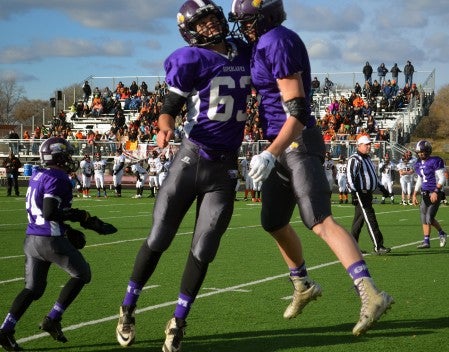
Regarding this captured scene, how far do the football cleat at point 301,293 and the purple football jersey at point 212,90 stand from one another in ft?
4.00

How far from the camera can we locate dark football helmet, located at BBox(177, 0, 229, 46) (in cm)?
489

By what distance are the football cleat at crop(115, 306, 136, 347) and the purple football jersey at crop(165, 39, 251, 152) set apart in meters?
1.12

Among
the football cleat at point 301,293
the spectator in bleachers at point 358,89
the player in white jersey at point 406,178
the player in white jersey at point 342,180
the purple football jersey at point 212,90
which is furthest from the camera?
the spectator in bleachers at point 358,89

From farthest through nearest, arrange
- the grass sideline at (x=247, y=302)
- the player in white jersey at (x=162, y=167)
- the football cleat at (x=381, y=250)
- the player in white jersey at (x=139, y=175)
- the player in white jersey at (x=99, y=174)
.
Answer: the player in white jersey at (x=99, y=174)
the player in white jersey at (x=162, y=167)
the player in white jersey at (x=139, y=175)
the football cleat at (x=381, y=250)
the grass sideline at (x=247, y=302)

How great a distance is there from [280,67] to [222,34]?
439 millimetres

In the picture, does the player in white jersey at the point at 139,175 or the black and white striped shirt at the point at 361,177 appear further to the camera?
the player in white jersey at the point at 139,175

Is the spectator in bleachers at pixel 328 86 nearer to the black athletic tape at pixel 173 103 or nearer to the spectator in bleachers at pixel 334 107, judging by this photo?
the spectator in bleachers at pixel 334 107

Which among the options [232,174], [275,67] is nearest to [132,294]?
[232,174]

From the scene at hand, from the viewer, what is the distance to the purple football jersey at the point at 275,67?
478 centimetres

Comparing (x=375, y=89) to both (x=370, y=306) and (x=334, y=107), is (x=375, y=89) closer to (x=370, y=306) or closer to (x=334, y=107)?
(x=334, y=107)

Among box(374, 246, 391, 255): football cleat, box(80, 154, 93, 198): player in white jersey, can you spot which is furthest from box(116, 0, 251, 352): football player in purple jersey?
box(80, 154, 93, 198): player in white jersey

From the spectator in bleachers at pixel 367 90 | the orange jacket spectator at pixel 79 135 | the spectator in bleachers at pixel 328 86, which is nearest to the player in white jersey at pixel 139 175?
the orange jacket spectator at pixel 79 135

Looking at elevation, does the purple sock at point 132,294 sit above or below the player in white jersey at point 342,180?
above

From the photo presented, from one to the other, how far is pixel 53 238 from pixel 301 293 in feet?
5.76
